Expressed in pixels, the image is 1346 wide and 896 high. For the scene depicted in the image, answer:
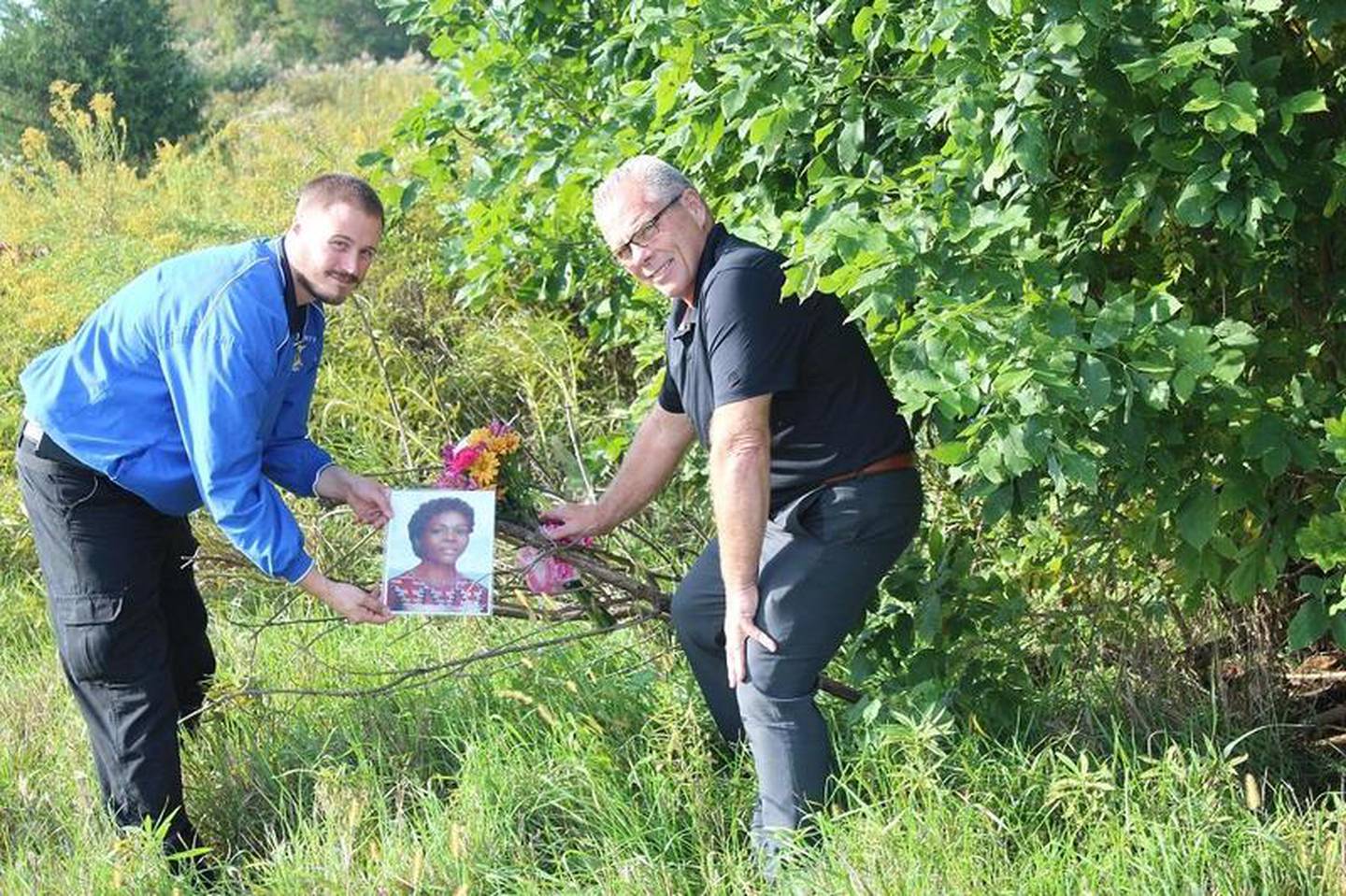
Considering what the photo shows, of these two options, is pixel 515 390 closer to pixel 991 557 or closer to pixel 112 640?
pixel 991 557

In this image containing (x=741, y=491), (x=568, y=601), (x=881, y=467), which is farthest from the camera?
(x=568, y=601)

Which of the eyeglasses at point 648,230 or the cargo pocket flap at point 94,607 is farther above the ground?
the eyeglasses at point 648,230

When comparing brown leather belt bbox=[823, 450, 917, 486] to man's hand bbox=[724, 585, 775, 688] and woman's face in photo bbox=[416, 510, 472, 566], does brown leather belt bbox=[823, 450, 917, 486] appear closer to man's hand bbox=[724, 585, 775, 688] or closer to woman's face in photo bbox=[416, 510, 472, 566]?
man's hand bbox=[724, 585, 775, 688]

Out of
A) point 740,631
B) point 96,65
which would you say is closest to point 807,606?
point 740,631

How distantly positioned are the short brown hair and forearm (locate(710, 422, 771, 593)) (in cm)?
109

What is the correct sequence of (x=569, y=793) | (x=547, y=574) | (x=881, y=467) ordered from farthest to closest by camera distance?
(x=547, y=574), (x=569, y=793), (x=881, y=467)

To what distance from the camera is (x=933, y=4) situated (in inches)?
132

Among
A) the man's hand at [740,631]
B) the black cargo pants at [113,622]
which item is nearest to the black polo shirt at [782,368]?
the man's hand at [740,631]

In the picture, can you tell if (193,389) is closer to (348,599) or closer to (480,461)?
(348,599)

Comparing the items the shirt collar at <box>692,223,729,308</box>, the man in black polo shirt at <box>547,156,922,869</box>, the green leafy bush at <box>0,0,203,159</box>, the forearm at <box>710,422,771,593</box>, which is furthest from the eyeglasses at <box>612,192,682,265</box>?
the green leafy bush at <box>0,0,203,159</box>

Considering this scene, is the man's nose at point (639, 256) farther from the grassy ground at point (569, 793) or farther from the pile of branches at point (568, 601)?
the grassy ground at point (569, 793)

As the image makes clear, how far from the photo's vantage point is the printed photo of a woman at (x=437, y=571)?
13.2ft

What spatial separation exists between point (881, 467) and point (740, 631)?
506 millimetres

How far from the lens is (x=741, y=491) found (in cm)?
358
